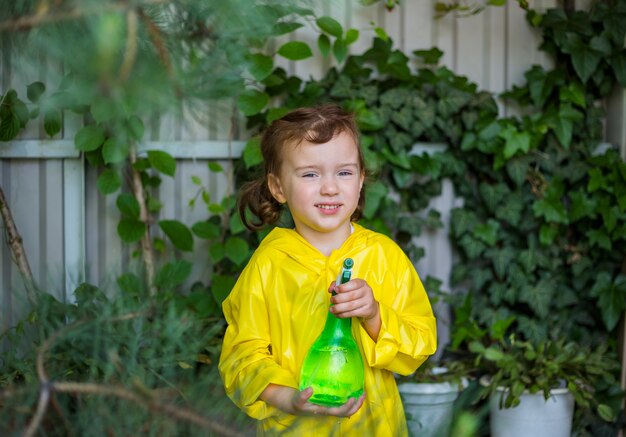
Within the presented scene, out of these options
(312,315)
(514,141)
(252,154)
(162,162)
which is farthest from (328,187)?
(514,141)

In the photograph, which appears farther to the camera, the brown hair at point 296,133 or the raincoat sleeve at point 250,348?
the brown hair at point 296,133

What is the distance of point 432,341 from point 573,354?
66.2 inches

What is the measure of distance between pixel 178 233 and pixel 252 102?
1.92ft

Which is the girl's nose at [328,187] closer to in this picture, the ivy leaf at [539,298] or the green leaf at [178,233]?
the green leaf at [178,233]

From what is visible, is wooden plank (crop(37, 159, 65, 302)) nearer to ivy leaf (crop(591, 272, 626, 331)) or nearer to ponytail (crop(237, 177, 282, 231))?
ponytail (crop(237, 177, 282, 231))

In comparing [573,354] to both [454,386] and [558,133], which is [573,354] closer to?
[454,386]

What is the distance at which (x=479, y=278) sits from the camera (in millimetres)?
3467

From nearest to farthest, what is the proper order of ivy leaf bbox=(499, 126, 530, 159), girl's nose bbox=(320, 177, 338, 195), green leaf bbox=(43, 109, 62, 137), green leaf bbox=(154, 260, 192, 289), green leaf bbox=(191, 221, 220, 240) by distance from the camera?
green leaf bbox=(154, 260, 192, 289) → girl's nose bbox=(320, 177, 338, 195) → green leaf bbox=(43, 109, 62, 137) → green leaf bbox=(191, 221, 220, 240) → ivy leaf bbox=(499, 126, 530, 159)

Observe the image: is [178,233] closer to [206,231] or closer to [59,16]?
[206,231]

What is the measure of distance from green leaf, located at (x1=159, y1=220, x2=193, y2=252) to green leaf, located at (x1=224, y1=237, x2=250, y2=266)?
0.15 meters

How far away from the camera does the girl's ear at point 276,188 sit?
182 cm

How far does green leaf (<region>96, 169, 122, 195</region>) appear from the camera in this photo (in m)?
3.12

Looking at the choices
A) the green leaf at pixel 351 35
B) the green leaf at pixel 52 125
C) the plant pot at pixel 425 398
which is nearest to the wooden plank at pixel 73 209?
the green leaf at pixel 52 125

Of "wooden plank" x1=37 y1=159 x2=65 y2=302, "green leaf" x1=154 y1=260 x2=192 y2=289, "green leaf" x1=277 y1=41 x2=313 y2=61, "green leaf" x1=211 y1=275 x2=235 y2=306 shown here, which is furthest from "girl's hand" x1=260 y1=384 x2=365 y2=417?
"wooden plank" x1=37 y1=159 x2=65 y2=302
